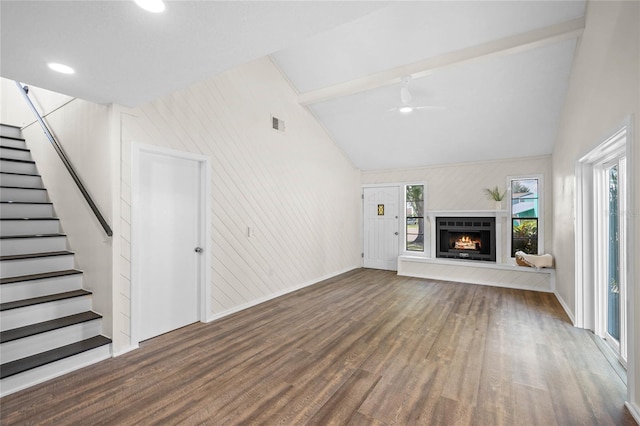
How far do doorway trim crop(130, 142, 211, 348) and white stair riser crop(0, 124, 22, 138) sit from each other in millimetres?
2833

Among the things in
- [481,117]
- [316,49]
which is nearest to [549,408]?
[481,117]

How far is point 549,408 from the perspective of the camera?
2.06 metres

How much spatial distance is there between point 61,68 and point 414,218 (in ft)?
20.9

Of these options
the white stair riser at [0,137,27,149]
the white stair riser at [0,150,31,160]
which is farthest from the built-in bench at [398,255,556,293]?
the white stair riser at [0,137,27,149]

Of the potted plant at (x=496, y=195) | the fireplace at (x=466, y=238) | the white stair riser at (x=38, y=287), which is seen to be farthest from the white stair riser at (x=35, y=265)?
the potted plant at (x=496, y=195)

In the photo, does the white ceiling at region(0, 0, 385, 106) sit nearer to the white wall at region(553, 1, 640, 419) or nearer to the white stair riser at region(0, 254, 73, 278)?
the white stair riser at region(0, 254, 73, 278)

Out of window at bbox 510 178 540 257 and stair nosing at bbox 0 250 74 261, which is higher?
window at bbox 510 178 540 257

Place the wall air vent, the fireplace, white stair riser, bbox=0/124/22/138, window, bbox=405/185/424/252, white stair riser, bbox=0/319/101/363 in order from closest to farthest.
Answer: white stair riser, bbox=0/319/101/363, white stair riser, bbox=0/124/22/138, the wall air vent, the fireplace, window, bbox=405/185/424/252

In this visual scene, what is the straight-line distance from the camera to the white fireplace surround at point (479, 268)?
5203mm

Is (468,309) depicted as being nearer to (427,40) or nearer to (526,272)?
(526,272)

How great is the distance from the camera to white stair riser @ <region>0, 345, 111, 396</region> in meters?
2.24

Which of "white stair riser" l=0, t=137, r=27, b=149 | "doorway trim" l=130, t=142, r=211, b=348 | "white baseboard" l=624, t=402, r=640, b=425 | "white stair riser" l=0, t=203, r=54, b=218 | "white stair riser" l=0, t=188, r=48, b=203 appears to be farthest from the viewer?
"white stair riser" l=0, t=137, r=27, b=149

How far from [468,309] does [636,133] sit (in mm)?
2911

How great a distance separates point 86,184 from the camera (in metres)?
3.11
